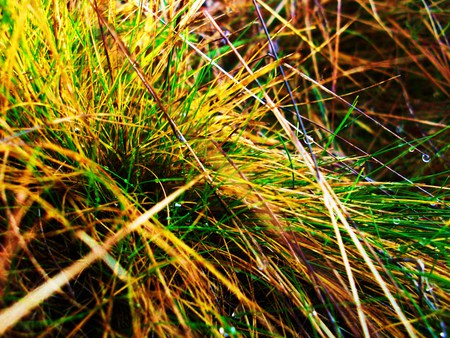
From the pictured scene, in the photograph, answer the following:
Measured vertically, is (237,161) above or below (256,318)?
above

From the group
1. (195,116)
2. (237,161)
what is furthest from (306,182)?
(195,116)

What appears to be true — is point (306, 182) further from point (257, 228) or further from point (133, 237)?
point (133, 237)

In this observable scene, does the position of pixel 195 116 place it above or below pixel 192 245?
above

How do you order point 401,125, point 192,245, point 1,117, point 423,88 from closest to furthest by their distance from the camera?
point 1,117 < point 192,245 < point 401,125 < point 423,88

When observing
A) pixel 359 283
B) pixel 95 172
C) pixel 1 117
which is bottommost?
pixel 359 283

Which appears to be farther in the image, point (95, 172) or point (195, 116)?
point (195, 116)

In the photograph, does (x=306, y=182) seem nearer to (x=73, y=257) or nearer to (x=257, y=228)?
(x=257, y=228)

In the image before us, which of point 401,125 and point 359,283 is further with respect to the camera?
point 401,125

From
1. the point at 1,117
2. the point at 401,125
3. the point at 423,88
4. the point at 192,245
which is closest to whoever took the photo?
the point at 1,117

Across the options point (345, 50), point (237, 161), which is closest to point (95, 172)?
point (237, 161)
